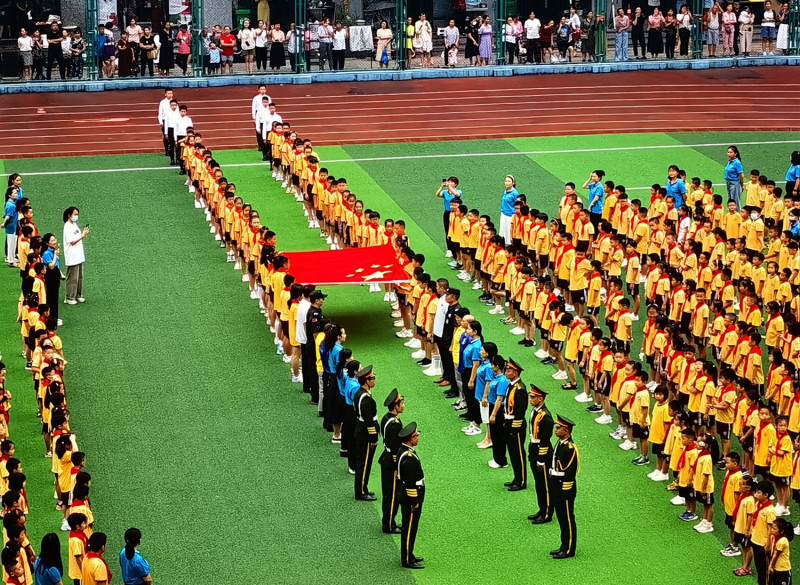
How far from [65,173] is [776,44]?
21359mm

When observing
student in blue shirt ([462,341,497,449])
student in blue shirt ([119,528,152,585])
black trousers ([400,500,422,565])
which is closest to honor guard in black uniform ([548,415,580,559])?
black trousers ([400,500,422,565])

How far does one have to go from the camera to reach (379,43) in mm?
39344

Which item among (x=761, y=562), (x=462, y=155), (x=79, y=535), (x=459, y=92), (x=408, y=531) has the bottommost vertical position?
(x=761, y=562)

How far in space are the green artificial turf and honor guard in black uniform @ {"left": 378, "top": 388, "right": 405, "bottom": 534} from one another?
221mm

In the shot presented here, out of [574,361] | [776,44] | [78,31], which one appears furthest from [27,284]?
[776,44]

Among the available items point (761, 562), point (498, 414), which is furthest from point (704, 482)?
point (498, 414)

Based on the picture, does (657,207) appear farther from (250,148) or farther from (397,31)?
(397,31)

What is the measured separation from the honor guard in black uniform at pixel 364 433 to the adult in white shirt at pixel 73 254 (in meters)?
7.39

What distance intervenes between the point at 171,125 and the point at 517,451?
1641cm

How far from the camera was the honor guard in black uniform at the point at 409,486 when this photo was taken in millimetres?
14211

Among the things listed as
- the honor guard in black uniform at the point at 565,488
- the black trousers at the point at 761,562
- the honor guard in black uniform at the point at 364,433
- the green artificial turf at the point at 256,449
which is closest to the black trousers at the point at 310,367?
the green artificial turf at the point at 256,449

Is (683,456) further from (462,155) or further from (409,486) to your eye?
(462,155)

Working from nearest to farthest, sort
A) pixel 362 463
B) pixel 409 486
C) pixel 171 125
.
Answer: pixel 409 486, pixel 362 463, pixel 171 125

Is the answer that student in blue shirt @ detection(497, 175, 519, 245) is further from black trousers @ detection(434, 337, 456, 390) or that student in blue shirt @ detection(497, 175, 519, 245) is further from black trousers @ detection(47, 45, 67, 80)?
black trousers @ detection(47, 45, 67, 80)
